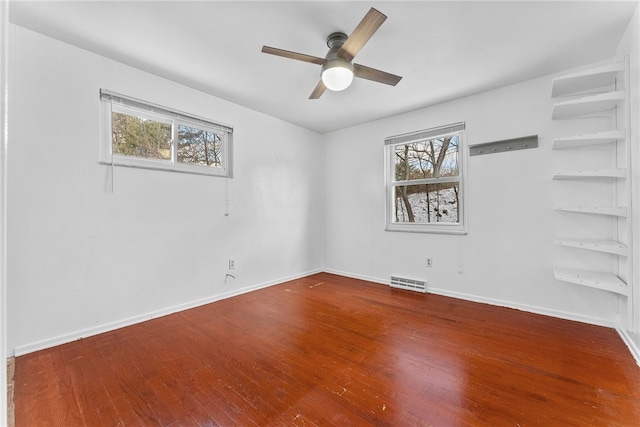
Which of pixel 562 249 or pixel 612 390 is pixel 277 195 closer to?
pixel 562 249

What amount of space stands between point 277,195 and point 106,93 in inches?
84.8

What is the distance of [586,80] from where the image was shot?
2314 mm

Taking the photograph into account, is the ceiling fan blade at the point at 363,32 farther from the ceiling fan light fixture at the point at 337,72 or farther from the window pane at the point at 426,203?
the window pane at the point at 426,203

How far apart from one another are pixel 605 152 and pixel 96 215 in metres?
4.57

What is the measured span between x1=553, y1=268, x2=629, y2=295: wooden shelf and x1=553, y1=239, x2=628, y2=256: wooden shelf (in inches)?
9.6

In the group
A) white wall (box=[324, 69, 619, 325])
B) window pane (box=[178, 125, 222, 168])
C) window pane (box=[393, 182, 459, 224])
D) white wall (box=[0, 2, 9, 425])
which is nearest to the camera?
white wall (box=[0, 2, 9, 425])

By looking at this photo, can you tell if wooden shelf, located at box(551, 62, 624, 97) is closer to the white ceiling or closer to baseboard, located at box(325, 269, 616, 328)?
the white ceiling

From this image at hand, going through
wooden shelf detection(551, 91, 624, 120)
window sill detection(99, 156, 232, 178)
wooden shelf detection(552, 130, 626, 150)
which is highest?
wooden shelf detection(551, 91, 624, 120)

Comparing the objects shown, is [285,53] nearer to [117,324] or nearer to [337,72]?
[337,72]

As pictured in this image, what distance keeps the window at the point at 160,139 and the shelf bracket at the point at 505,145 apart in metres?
2.97

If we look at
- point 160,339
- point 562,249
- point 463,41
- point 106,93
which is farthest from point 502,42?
point 160,339

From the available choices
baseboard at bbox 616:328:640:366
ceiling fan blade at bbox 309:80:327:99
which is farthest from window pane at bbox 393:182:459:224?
ceiling fan blade at bbox 309:80:327:99

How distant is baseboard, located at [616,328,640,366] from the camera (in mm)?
1897

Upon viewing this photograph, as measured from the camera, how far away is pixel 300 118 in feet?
12.7
